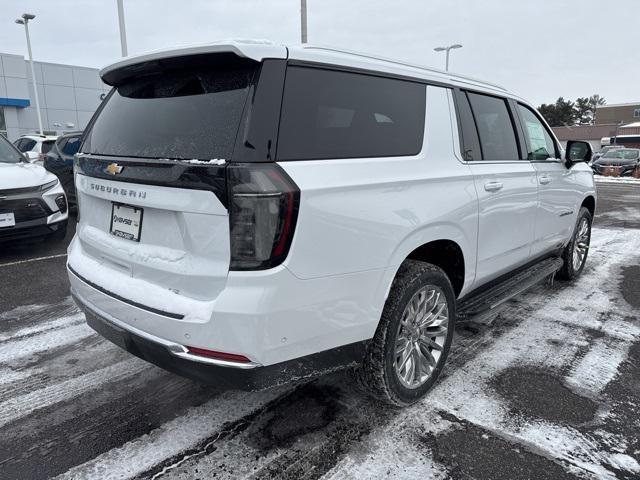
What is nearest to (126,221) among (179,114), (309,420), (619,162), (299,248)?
(179,114)

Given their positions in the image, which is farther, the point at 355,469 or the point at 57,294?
the point at 57,294

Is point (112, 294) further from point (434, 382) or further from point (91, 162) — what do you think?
point (434, 382)

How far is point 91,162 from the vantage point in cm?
263

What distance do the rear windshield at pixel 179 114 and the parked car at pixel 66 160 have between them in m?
6.11

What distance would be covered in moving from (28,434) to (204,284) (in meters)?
1.42

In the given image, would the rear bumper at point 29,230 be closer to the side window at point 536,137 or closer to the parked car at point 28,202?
the parked car at point 28,202

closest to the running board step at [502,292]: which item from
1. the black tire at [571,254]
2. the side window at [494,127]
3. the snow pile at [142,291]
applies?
the black tire at [571,254]

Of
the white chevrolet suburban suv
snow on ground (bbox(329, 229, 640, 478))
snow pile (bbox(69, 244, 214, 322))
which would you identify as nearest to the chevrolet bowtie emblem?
the white chevrolet suburban suv

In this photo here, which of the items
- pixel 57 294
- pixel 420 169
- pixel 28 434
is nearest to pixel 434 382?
pixel 420 169

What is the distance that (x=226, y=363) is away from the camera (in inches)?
80.4

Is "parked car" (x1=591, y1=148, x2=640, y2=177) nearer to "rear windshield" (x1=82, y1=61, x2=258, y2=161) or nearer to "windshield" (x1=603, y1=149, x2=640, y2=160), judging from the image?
"windshield" (x1=603, y1=149, x2=640, y2=160)

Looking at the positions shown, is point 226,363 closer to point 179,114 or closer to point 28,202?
point 179,114

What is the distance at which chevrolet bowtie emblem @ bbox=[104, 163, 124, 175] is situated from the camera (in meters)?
2.36

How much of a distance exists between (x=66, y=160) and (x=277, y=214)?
755cm
